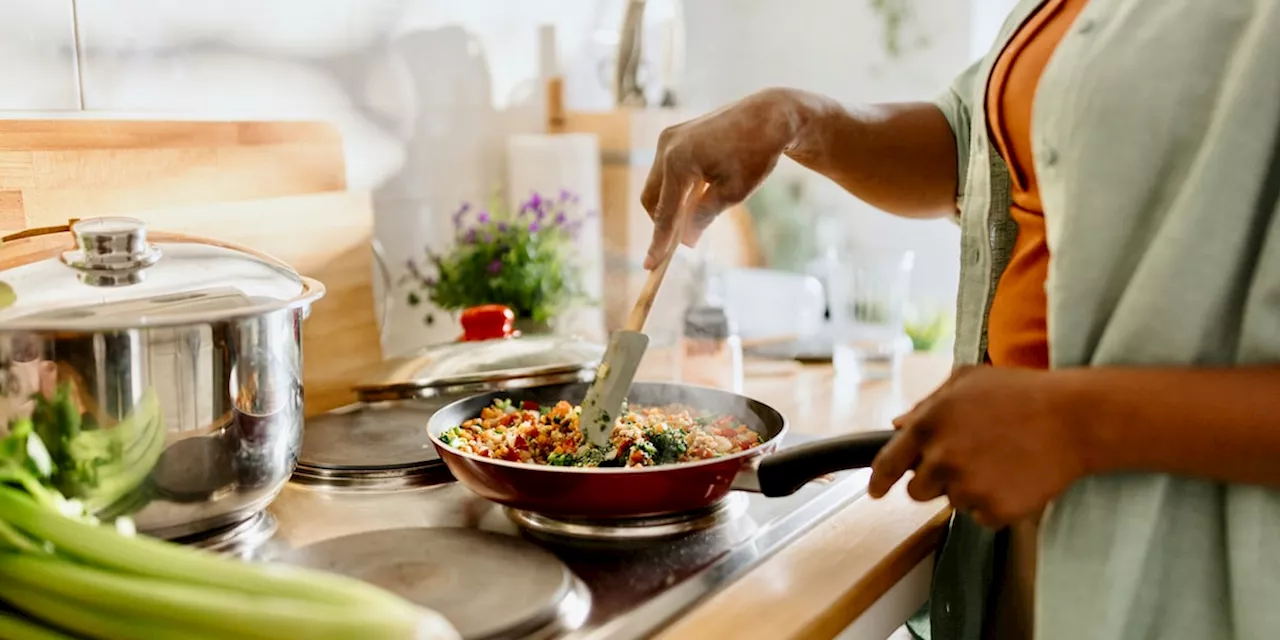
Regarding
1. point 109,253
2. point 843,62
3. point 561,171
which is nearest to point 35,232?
point 109,253

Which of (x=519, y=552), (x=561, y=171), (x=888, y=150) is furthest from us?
(x=561, y=171)

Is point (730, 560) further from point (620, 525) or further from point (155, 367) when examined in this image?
point (155, 367)

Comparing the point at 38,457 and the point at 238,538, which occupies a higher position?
the point at 38,457

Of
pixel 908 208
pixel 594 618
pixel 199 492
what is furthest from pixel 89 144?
pixel 908 208

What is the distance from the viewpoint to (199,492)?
0.79 meters

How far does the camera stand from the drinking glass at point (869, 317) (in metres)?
1.64

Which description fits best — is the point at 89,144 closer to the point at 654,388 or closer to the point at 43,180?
the point at 43,180

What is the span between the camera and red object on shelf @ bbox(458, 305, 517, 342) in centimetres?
136

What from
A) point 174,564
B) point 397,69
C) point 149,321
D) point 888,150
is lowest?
point 174,564

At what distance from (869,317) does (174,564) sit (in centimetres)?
147

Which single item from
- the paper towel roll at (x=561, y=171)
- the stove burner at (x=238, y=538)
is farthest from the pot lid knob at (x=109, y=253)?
the paper towel roll at (x=561, y=171)

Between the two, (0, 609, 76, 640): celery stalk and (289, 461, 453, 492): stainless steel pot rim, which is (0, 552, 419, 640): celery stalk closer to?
(0, 609, 76, 640): celery stalk

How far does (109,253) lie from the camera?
76cm

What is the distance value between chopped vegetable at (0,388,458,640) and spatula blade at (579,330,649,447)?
360 millimetres
